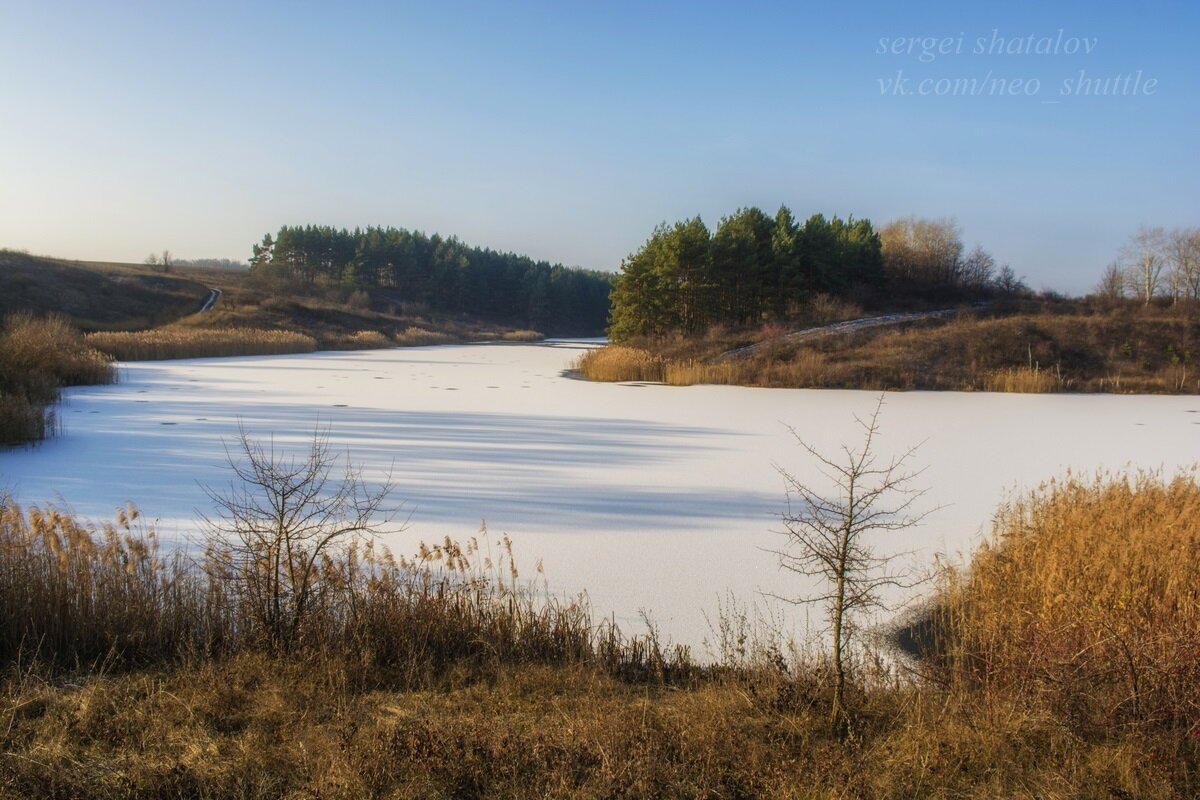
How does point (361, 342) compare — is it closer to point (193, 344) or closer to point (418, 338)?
point (418, 338)

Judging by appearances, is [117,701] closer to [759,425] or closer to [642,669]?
[642,669]

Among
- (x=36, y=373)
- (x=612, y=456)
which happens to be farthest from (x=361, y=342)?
(x=612, y=456)

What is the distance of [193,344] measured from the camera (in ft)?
89.7

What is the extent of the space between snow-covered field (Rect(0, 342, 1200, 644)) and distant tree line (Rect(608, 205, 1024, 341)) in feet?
29.2

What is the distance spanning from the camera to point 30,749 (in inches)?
99.4

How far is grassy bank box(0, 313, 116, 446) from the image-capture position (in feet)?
28.6

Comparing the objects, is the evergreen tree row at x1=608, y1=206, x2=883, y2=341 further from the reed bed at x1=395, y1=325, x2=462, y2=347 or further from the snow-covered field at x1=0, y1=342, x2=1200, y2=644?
the reed bed at x1=395, y1=325, x2=462, y2=347

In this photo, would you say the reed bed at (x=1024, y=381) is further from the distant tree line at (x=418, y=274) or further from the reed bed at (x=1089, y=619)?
the distant tree line at (x=418, y=274)

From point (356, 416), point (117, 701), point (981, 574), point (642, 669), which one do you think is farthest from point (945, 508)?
point (356, 416)

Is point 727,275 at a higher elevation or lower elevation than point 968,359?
higher

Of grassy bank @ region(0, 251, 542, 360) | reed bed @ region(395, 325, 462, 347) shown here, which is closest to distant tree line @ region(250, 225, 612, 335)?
grassy bank @ region(0, 251, 542, 360)

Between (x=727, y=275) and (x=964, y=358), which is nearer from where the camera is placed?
(x=964, y=358)

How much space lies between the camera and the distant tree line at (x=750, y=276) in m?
25.4

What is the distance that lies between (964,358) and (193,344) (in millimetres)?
25097
